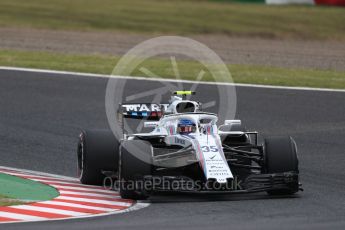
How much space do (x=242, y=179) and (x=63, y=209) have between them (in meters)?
2.25

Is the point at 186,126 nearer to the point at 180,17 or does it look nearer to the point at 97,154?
the point at 97,154

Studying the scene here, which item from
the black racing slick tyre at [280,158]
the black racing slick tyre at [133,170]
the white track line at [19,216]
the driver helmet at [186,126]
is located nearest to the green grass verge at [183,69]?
the black racing slick tyre at [280,158]

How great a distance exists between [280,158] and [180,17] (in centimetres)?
2299

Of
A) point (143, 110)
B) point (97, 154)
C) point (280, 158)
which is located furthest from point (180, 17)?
point (280, 158)

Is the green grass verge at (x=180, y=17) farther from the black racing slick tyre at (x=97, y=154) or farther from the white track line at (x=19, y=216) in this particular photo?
the white track line at (x=19, y=216)

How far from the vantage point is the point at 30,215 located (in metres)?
10.6

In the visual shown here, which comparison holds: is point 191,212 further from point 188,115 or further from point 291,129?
point 291,129

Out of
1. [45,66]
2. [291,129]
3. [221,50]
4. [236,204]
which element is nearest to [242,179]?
[236,204]

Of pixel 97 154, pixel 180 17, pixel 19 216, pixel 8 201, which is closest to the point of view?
pixel 19 216

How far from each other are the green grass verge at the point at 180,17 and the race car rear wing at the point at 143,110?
62.0ft

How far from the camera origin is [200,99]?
19.5m

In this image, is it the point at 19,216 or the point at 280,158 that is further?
the point at 280,158

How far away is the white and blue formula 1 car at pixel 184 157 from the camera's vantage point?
11.9 metres

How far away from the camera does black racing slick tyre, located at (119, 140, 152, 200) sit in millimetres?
11836
